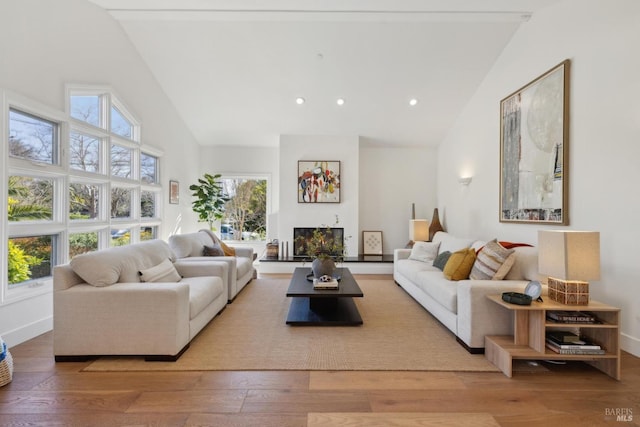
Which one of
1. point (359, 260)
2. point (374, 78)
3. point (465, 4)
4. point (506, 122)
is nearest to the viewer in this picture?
point (465, 4)

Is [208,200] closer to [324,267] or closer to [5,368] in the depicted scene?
[324,267]

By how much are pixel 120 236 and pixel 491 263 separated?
4810mm

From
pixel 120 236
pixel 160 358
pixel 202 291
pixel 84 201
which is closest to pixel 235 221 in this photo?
pixel 120 236

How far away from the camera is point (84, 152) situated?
379 centimetres

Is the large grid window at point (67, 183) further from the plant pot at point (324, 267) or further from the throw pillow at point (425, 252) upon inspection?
the throw pillow at point (425, 252)

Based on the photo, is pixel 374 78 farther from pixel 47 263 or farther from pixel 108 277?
pixel 47 263

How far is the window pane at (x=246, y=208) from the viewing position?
7039 mm

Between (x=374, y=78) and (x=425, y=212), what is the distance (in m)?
3.23

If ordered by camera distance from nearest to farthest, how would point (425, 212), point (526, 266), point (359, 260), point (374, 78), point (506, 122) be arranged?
point (526, 266) < point (506, 122) < point (374, 78) < point (359, 260) < point (425, 212)

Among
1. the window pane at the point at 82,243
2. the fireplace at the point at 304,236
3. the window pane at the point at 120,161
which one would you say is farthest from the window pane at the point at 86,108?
the fireplace at the point at 304,236

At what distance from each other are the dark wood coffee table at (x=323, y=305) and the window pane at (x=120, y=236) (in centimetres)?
263

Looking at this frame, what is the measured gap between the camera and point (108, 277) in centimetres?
257

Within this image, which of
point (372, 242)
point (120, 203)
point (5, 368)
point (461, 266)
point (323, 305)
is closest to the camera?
point (5, 368)

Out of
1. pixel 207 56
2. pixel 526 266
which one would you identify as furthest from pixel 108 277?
pixel 526 266
